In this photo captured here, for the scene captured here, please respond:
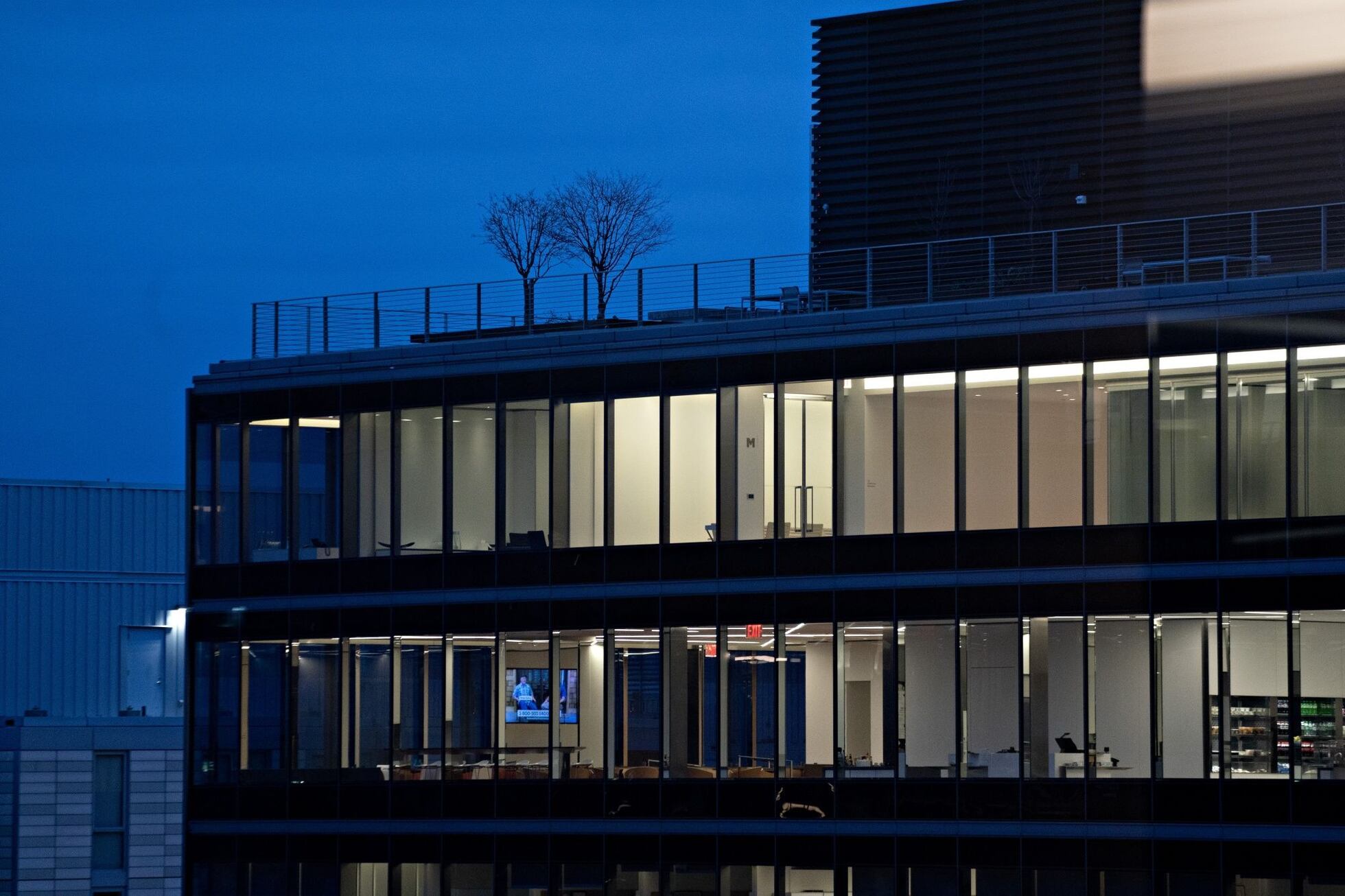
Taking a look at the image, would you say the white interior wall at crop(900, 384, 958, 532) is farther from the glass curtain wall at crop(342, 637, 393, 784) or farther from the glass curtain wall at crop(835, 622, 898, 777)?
the glass curtain wall at crop(342, 637, 393, 784)

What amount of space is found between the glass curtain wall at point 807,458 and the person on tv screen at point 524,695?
6.01m

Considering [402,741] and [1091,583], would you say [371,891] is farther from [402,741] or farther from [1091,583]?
[1091,583]

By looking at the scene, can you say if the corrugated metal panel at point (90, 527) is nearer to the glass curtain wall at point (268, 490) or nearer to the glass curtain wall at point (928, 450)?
the glass curtain wall at point (268, 490)

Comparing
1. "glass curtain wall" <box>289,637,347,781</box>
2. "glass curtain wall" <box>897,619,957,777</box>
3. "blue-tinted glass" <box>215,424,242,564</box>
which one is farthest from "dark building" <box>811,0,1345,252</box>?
"glass curtain wall" <box>289,637,347,781</box>

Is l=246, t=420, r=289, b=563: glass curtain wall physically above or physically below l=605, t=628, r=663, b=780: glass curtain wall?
above

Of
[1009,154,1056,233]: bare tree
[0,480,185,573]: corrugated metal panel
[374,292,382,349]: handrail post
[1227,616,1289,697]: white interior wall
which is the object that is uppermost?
[1009,154,1056,233]: bare tree

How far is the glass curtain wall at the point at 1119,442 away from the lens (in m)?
36.0

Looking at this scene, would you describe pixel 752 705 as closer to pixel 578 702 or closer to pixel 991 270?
pixel 578 702

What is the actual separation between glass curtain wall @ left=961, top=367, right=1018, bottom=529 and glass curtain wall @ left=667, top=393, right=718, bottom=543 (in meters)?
4.95

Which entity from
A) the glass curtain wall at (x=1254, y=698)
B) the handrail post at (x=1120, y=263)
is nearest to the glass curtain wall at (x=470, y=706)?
the handrail post at (x=1120, y=263)

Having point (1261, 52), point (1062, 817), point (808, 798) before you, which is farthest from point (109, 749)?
point (1261, 52)

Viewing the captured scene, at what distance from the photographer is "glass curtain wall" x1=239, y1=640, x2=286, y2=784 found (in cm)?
4284

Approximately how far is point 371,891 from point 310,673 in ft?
14.9

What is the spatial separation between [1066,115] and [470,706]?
24.5 metres
